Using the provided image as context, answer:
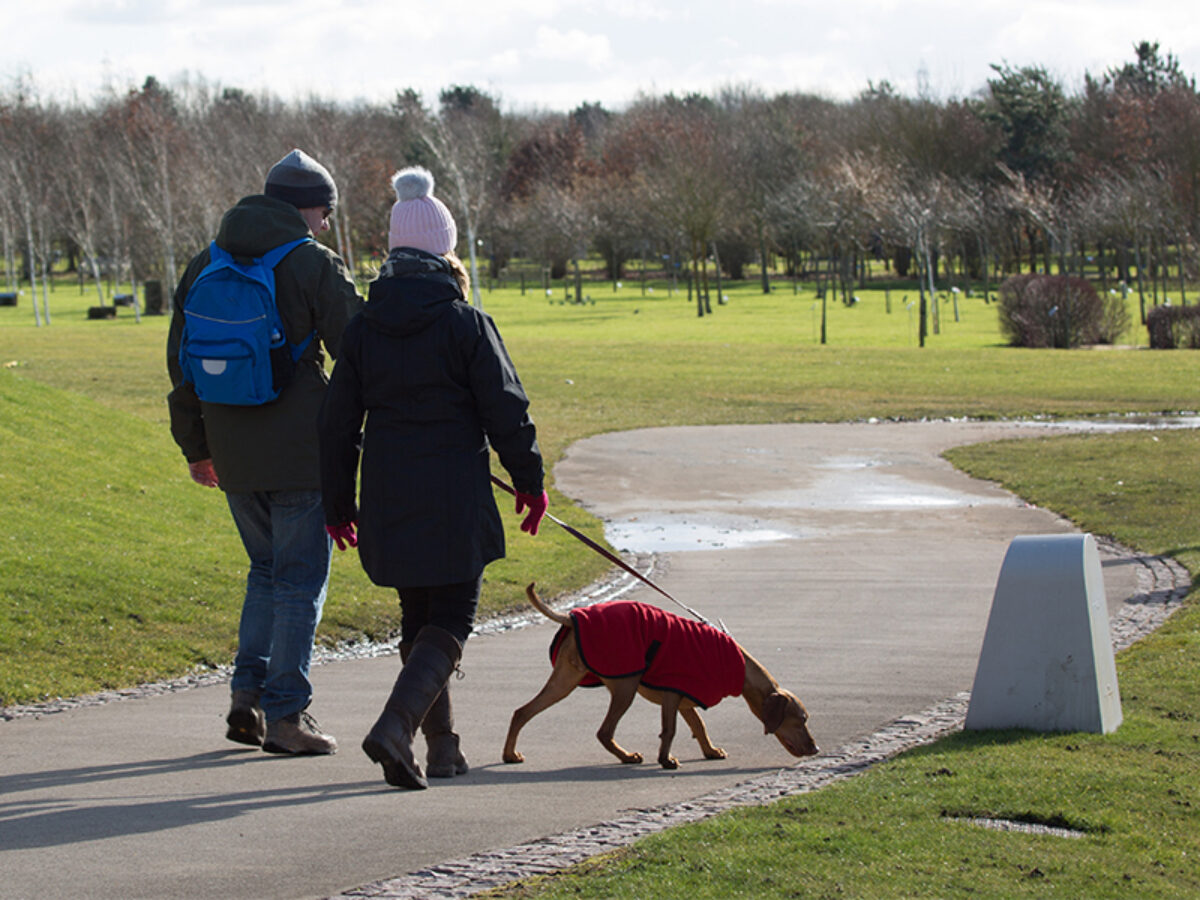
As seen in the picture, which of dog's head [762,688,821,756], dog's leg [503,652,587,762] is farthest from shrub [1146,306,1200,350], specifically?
dog's leg [503,652,587,762]

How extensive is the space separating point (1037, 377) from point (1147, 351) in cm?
915

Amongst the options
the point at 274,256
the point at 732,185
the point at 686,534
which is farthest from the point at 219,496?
the point at 732,185

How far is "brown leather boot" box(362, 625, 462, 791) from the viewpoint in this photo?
15.8 feet

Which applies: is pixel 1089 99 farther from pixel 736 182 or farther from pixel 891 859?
pixel 891 859

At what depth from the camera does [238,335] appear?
5.62 meters

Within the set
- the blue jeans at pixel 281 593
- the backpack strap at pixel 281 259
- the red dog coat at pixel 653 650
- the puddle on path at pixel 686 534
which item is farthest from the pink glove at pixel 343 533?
the puddle on path at pixel 686 534

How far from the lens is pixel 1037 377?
3481 cm

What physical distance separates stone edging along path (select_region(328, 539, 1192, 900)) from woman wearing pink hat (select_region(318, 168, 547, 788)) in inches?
25.4

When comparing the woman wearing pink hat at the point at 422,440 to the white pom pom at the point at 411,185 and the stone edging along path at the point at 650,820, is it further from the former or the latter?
the stone edging along path at the point at 650,820

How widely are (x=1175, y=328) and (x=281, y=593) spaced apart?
144ft

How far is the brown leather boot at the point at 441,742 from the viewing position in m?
5.43

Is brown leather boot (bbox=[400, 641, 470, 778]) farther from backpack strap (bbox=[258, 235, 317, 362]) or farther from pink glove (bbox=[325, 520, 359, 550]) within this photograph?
backpack strap (bbox=[258, 235, 317, 362])

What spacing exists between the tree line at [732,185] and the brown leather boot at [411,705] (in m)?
55.0

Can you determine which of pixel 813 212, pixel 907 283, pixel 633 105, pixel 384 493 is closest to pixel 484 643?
pixel 384 493
